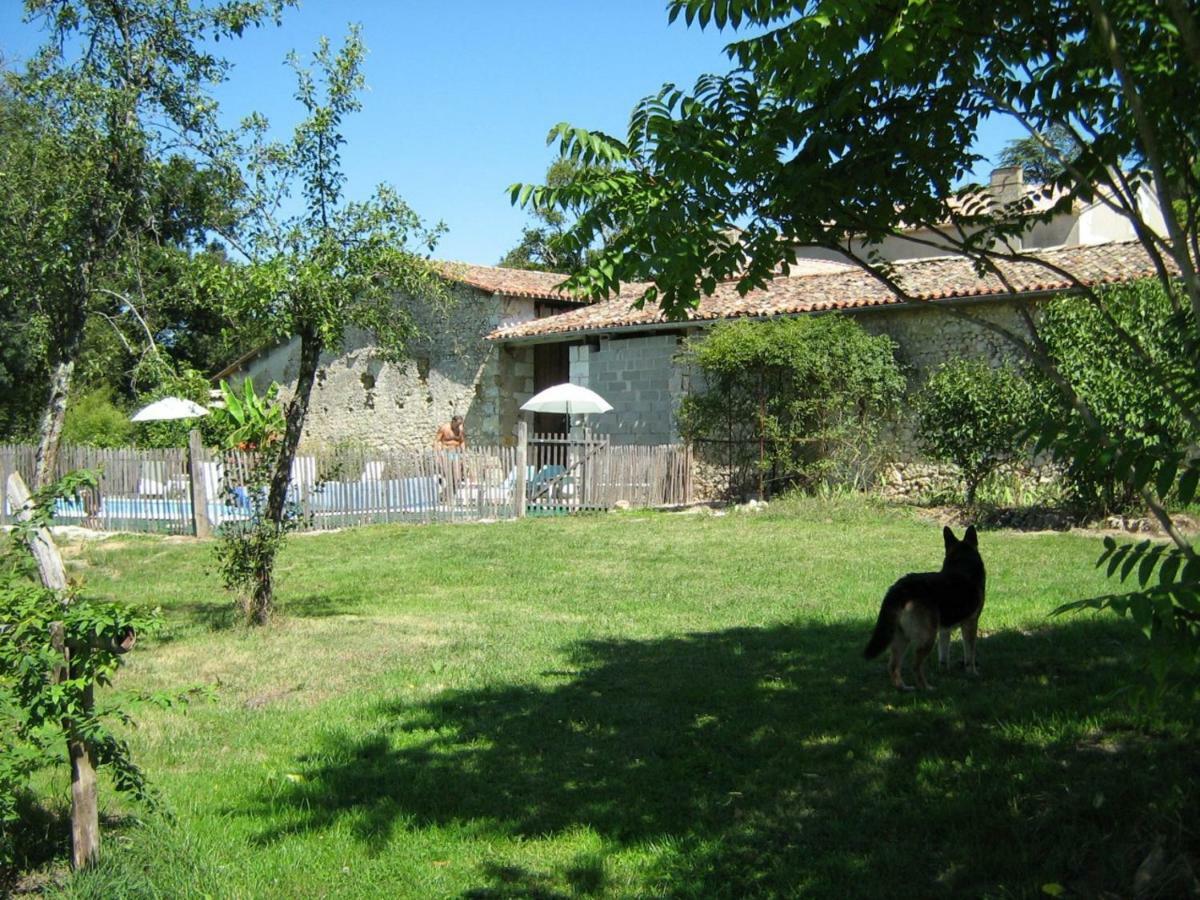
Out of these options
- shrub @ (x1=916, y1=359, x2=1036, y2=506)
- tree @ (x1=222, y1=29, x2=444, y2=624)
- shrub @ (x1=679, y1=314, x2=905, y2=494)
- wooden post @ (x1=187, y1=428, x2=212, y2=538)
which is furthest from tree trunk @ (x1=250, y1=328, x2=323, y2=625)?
shrub @ (x1=679, y1=314, x2=905, y2=494)

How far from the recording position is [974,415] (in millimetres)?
14789

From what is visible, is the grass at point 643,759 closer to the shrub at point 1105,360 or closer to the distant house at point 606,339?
the shrub at point 1105,360

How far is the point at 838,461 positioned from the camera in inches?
721

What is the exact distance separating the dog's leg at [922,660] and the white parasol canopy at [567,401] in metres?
14.6

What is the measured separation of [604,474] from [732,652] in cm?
1165

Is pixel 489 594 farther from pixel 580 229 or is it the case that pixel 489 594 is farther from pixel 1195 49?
pixel 1195 49

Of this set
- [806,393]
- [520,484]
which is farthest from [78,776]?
[806,393]

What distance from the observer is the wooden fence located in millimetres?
16531

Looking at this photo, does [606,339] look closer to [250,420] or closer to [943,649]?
[250,420]

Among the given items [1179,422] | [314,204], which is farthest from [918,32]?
[1179,422]

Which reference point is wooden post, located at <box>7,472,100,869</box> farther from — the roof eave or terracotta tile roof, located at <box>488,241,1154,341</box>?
terracotta tile roof, located at <box>488,241,1154,341</box>

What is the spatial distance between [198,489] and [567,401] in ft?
23.5

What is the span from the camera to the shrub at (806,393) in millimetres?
18016

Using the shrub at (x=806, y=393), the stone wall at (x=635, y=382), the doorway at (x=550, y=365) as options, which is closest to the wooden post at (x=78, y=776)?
the shrub at (x=806, y=393)
